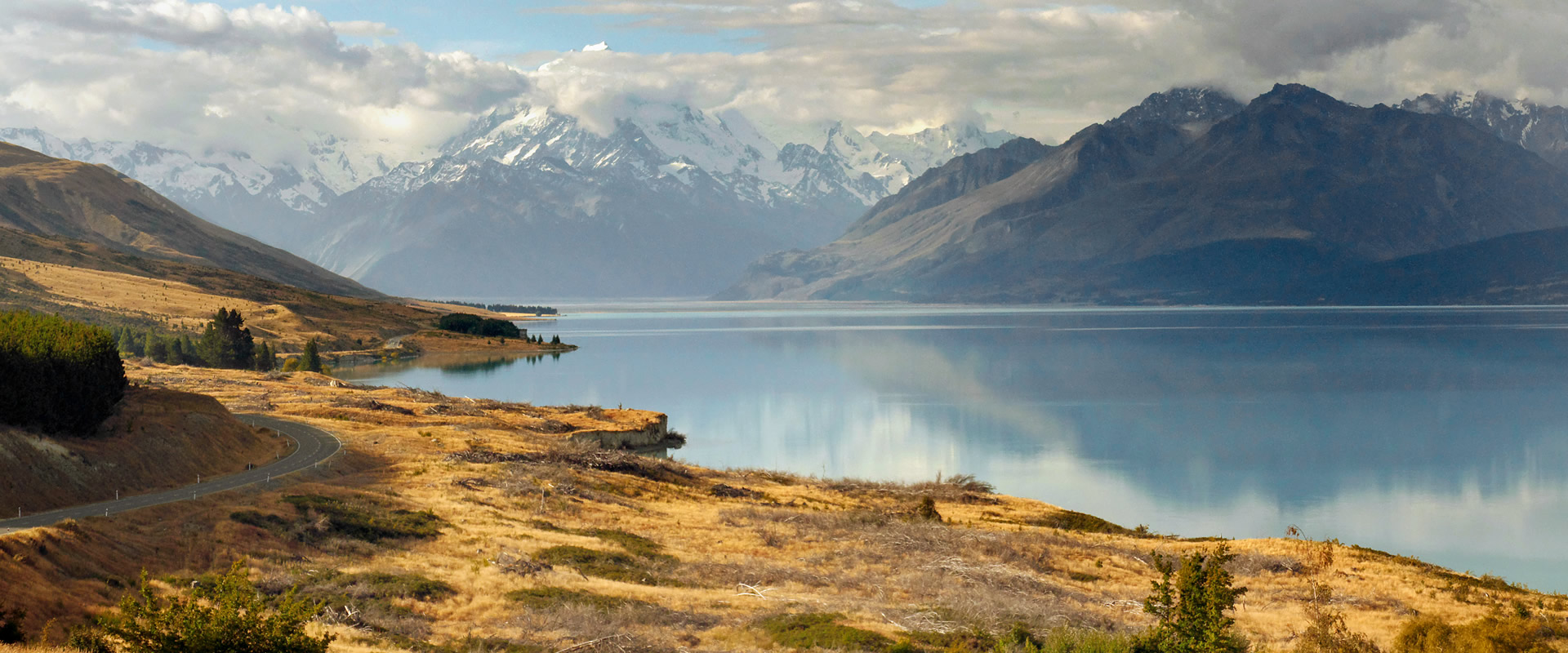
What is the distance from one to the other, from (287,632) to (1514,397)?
12901 centimetres

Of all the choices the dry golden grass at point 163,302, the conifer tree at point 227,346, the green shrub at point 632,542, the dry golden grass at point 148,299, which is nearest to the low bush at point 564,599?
the green shrub at point 632,542

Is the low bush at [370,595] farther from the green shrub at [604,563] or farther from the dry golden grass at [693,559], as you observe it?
the green shrub at [604,563]

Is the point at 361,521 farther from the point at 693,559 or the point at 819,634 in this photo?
the point at 819,634

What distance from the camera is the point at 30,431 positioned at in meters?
35.8

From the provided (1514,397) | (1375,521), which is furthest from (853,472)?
(1514,397)

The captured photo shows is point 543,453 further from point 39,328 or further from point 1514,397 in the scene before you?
point 1514,397

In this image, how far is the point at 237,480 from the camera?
40219mm

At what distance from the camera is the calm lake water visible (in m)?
60.7

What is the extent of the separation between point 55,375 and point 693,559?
21.8m

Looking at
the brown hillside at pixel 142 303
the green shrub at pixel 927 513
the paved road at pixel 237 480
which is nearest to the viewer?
the paved road at pixel 237 480

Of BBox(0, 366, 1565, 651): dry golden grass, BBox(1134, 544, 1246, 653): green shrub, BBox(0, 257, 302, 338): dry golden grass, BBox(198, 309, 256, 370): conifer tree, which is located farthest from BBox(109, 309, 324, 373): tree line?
BBox(1134, 544, 1246, 653): green shrub

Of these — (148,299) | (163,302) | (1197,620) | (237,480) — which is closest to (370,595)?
(237,480)

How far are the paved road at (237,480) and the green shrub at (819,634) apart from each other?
59.4 feet

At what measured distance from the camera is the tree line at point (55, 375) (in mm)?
36219
